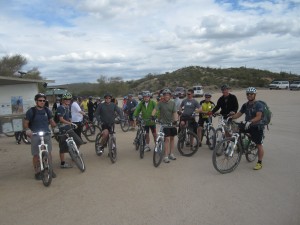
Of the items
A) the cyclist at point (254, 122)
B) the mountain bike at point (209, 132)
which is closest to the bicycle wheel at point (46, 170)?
the cyclist at point (254, 122)

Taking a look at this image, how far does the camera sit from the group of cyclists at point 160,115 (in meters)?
7.05

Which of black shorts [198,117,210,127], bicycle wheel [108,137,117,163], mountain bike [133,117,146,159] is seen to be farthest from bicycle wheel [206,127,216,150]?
bicycle wheel [108,137,117,163]

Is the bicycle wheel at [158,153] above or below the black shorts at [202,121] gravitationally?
below

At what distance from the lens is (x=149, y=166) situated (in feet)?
26.3

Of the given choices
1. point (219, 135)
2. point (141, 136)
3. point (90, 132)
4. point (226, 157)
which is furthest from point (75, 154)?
point (90, 132)

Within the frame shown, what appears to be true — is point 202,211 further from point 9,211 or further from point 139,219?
point 9,211

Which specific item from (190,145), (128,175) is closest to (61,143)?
(128,175)

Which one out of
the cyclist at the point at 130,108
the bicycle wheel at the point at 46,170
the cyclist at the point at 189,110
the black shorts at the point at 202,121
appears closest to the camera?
the bicycle wheel at the point at 46,170

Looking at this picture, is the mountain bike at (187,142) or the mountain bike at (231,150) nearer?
the mountain bike at (231,150)

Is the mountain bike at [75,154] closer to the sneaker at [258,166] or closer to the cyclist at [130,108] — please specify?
the sneaker at [258,166]

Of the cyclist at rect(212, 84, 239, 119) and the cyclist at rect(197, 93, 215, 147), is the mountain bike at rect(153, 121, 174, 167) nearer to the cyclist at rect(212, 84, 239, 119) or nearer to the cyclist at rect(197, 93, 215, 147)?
the cyclist at rect(212, 84, 239, 119)

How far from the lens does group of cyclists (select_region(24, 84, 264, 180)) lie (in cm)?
705

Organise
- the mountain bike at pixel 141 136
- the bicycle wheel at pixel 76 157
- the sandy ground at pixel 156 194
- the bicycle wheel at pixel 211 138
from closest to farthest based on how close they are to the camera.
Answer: the sandy ground at pixel 156 194 < the bicycle wheel at pixel 76 157 < the mountain bike at pixel 141 136 < the bicycle wheel at pixel 211 138

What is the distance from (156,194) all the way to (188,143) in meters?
3.61
